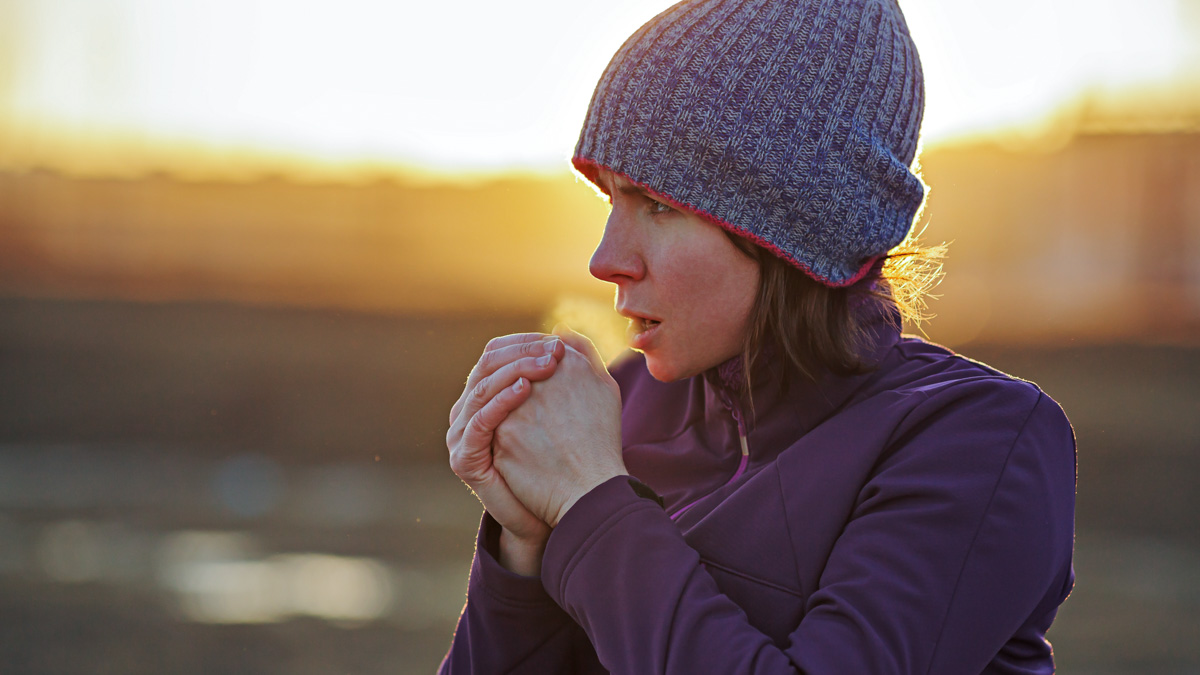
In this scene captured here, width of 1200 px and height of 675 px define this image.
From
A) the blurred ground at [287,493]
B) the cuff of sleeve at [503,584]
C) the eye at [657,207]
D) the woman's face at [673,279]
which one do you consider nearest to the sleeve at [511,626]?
the cuff of sleeve at [503,584]

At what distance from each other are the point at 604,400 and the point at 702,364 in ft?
0.51

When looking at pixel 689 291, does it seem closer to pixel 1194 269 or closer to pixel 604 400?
pixel 604 400

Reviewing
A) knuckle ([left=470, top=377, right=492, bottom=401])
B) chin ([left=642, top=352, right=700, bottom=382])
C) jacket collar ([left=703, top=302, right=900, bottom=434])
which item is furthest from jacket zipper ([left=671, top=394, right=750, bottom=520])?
knuckle ([left=470, top=377, right=492, bottom=401])

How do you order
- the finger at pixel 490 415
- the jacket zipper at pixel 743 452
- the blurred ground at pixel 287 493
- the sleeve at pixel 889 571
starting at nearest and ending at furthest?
the sleeve at pixel 889 571
the finger at pixel 490 415
the jacket zipper at pixel 743 452
the blurred ground at pixel 287 493

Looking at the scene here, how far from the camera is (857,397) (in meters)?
1.42

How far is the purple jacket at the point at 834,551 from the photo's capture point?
1.12 meters

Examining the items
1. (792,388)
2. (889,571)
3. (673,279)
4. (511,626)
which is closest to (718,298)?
(673,279)

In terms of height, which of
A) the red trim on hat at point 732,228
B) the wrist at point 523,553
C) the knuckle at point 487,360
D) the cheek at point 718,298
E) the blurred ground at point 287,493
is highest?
the red trim on hat at point 732,228

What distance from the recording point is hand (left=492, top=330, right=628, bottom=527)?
129 cm

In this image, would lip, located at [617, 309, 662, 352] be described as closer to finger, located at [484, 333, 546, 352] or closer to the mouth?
the mouth

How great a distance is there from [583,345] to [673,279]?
18 cm

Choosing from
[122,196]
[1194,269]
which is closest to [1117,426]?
[1194,269]

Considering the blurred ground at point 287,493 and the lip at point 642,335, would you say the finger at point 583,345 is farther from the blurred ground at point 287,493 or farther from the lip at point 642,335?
the blurred ground at point 287,493

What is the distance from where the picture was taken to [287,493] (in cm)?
799
